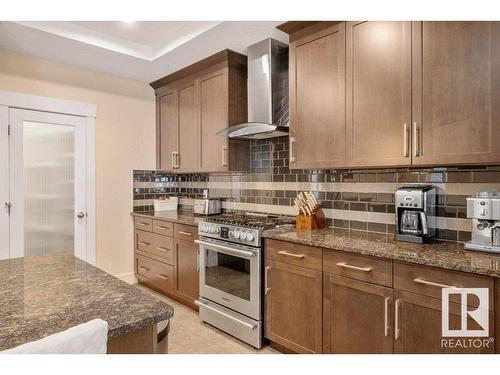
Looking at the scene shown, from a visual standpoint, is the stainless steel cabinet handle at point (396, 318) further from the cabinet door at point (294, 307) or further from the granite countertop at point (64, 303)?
the granite countertop at point (64, 303)

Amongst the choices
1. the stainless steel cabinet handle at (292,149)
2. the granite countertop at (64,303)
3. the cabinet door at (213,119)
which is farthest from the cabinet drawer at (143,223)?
the granite countertop at (64,303)

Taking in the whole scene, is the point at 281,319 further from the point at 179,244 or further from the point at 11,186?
the point at 11,186

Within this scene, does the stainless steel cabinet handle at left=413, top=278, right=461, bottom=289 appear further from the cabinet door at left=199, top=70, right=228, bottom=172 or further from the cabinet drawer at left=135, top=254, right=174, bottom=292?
the cabinet drawer at left=135, top=254, right=174, bottom=292

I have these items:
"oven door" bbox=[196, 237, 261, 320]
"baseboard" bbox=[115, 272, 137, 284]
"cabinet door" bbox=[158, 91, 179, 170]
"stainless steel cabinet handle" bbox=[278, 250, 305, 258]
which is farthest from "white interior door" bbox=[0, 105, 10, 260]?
"stainless steel cabinet handle" bbox=[278, 250, 305, 258]

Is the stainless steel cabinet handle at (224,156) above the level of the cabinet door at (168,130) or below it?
below

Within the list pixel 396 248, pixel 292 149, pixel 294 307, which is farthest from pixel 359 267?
pixel 292 149

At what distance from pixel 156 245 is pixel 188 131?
135 centimetres

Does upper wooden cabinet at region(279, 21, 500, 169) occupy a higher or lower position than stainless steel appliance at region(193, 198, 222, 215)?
higher

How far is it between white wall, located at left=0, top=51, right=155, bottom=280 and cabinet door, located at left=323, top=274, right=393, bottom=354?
2.83 metres

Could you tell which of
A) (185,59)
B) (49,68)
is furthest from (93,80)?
(185,59)

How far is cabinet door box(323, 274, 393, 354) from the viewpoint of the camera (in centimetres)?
184

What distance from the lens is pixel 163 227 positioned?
3586mm

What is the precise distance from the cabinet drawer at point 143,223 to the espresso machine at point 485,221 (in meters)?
3.13

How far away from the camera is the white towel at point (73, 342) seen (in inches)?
28.5
